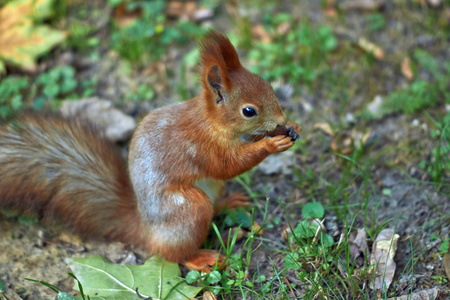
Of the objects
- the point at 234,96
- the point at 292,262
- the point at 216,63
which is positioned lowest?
the point at 292,262

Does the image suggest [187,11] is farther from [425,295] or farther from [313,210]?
[425,295]

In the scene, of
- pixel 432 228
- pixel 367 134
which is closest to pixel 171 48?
pixel 367 134

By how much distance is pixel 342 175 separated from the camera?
2631 mm

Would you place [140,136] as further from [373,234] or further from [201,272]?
[373,234]

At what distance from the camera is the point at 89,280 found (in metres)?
2.15

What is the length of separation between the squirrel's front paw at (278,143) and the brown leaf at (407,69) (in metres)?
1.49

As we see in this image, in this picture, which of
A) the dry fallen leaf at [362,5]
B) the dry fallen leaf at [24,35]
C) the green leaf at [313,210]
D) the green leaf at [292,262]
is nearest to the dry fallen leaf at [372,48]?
the dry fallen leaf at [362,5]

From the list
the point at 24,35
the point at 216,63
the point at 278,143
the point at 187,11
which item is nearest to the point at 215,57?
the point at 216,63

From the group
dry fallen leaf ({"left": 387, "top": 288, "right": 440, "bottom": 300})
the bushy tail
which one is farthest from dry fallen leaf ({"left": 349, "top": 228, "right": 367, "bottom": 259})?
the bushy tail

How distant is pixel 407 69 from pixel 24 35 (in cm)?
268

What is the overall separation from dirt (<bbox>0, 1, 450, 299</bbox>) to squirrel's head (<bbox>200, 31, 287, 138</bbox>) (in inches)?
22.1

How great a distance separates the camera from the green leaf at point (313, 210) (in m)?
2.34

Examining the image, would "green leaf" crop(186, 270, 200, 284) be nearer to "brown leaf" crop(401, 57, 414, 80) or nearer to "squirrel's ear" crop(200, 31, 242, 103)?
"squirrel's ear" crop(200, 31, 242, 103)

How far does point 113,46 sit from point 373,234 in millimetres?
2337
